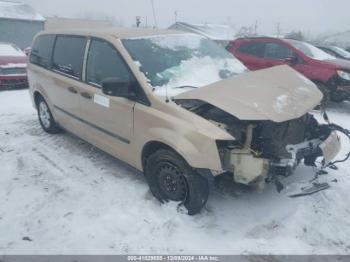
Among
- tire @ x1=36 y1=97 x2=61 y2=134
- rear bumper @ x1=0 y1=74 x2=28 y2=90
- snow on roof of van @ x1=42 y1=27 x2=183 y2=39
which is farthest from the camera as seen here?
rear bumper @ x1=0 y1=74 x2=28 y2=90

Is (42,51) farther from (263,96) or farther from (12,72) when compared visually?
(12,72)

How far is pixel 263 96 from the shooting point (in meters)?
3.64

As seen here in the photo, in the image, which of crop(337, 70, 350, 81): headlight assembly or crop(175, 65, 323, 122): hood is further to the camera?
crop(337, 70, 350, 81): headlight assembly

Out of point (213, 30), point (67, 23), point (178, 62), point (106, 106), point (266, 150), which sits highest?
point (178, 62)

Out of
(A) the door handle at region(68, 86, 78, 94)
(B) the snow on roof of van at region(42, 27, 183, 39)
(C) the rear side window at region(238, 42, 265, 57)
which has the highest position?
(B) the snow on roof of van at region(42, 27, 183, 39)

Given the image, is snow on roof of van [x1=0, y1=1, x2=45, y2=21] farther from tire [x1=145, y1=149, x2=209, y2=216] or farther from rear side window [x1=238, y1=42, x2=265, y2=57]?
tire [x1=145, y1=149, x2=209, y2=216]

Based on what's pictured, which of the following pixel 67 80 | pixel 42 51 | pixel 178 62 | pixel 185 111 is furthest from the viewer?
pixel 42 51

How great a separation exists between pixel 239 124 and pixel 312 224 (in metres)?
1.25

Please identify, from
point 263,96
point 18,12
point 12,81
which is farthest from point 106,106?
point 18,12

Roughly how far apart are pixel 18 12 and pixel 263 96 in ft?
114

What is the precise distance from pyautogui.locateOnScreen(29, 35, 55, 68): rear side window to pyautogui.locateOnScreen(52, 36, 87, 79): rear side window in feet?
0.71

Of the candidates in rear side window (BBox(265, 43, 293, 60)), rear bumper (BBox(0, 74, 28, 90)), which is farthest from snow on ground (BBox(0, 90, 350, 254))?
rear bumper (BBox(0, 74, 28, 90))

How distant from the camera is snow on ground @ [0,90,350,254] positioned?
10.9 feet

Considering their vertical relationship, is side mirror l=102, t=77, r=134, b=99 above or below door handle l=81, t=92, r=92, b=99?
above
